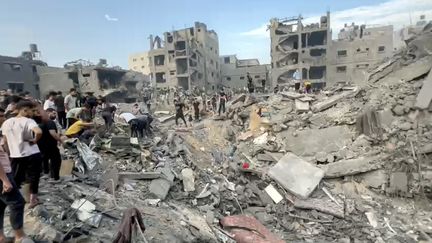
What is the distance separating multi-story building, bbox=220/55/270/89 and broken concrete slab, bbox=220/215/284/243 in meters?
35.7

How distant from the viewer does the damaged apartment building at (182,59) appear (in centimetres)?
3903

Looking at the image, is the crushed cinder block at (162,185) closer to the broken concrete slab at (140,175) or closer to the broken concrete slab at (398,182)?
the broken concrete slab at (140,175)

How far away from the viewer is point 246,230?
6.36 m

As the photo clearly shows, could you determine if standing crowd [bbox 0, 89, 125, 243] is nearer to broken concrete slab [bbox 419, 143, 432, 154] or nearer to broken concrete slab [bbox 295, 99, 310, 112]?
broken concrete slab [bbox 419, 143, 432, 154]

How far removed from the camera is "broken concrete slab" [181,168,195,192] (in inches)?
303

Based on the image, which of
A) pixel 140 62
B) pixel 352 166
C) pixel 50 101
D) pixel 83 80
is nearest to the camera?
pixel 50 101

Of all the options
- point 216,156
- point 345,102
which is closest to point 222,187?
point 216,156

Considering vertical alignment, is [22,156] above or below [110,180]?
above

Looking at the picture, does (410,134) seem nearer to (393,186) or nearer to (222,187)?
(393,186)

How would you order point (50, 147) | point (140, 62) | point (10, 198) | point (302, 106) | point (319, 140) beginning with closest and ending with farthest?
point (10, 198) → point (50, 147) → point (319, 140) → point (302, 106) → point (140, 62)

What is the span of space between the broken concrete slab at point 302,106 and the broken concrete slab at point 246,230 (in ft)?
25.6

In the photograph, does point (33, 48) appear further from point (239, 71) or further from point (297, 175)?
point (297, 175)

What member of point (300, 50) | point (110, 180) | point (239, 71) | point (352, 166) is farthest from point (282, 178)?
point (239, 71)

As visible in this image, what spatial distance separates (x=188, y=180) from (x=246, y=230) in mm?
2237
